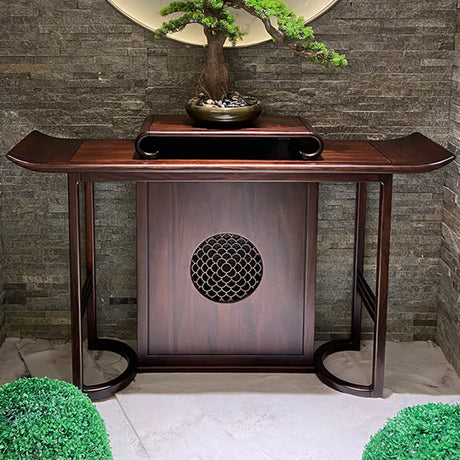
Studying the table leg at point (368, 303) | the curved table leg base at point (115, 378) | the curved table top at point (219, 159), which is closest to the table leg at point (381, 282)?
the table leg at point (368, 303)

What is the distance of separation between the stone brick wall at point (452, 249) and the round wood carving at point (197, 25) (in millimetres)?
500

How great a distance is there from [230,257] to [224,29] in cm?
76

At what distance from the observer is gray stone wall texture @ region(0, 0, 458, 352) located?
113 inches

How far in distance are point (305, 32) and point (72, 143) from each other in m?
0.84

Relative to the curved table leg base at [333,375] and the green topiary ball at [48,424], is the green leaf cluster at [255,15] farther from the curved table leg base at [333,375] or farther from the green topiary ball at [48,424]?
the green topiary ball at [48,424]

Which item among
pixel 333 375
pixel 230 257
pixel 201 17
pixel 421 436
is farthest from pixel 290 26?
pixel 421 436

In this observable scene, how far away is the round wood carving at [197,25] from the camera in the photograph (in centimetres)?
282

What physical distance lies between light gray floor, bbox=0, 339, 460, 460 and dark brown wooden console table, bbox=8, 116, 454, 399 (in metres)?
0.07

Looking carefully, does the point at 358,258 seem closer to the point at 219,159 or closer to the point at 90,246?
the point at 219,159

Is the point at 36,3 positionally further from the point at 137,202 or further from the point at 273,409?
the point at 273,409

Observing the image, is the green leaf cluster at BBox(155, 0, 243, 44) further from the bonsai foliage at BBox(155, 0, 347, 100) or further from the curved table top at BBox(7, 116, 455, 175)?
the curved table top at BBox(7, 116, 455, 175)

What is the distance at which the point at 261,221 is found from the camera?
2.82 meters

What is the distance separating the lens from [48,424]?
1.65m

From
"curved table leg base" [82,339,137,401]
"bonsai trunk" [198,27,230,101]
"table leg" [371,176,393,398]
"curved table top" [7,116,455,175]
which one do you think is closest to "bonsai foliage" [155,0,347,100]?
"bonsai trunk" [198,27,230,101]
